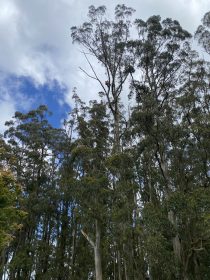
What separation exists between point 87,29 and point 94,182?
343 inches

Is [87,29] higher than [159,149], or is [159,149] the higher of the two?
[87,29]

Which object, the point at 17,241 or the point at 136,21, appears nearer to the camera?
the point at 136,21

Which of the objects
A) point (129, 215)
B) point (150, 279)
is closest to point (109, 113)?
point (129, 215)

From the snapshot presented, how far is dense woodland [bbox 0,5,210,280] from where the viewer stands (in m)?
12.2

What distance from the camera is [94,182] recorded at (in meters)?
16.2

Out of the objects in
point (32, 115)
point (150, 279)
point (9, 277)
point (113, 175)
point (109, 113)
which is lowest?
point (150, 279)

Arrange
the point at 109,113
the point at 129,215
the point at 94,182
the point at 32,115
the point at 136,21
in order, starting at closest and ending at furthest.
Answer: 1. the point at 129,215
2. the point at 94,182
3. the point at 136,21
4. the point at 109,113
5. the point at 32,115

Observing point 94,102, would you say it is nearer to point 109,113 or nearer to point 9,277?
point 109,113

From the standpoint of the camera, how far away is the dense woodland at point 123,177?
1221 centimetres

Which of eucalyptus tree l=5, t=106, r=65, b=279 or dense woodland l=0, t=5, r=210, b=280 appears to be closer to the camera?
dense woodland l=0, t=5, r=210, b=280

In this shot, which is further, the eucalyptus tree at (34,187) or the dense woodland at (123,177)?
the eucalyptus tree at (34,187)

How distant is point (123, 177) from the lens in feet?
49.3

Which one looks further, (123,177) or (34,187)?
(34,187)

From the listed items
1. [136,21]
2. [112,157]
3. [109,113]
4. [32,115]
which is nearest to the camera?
[112,157]
